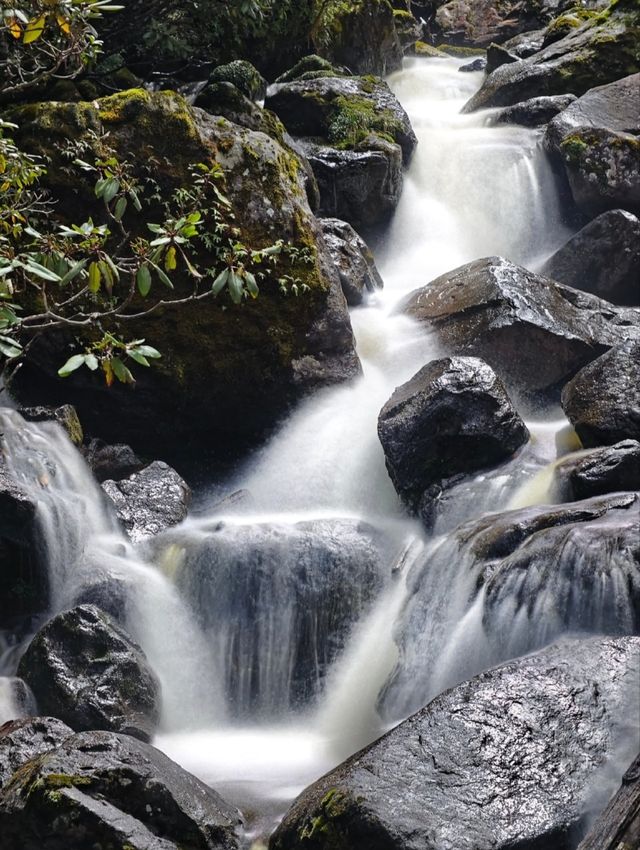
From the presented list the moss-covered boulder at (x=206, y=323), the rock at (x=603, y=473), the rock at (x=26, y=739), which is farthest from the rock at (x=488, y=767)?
the moss-covered boulder at (x=206, y=323)

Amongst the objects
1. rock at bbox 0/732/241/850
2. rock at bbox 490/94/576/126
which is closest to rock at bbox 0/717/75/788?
rock at bbox 0/732/241/850

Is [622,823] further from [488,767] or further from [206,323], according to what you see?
[206,323]

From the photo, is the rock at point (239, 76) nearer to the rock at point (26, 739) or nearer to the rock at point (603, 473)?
the rock at point (603, 473)

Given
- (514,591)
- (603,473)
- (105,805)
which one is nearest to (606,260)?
(603,473)

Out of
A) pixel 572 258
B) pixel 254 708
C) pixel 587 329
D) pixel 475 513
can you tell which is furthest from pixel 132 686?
pixel 572 258

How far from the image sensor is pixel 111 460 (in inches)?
424

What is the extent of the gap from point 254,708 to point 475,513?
2.95 meters

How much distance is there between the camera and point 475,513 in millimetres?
9164

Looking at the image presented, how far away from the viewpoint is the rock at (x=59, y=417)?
378 inches

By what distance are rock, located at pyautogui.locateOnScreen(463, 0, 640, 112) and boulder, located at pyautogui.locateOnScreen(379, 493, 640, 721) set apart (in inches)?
540

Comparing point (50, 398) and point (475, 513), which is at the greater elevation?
point (50, 398)

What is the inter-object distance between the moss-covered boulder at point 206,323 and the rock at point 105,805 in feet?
19.4

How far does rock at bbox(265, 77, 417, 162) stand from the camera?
52.7ft

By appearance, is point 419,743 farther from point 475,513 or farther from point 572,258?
point 572,258
